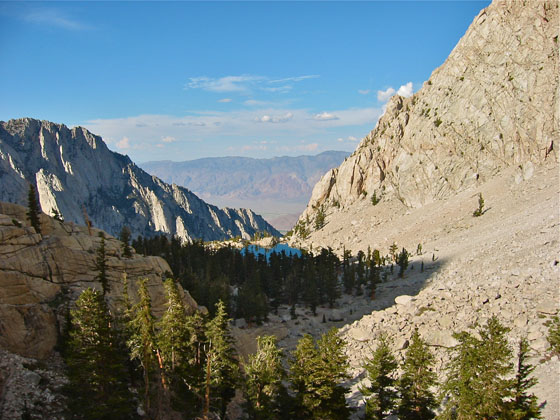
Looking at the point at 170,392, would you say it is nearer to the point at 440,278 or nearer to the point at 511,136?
the point at 440,278

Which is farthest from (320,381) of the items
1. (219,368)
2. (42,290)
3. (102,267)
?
(102,267)

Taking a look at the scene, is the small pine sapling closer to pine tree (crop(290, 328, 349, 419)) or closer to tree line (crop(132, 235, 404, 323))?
tree line (crop(132, 235, 404, 323))

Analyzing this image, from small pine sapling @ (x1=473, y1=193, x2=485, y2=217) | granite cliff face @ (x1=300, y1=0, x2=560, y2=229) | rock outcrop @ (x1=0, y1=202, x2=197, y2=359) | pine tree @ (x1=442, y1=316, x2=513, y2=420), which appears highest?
granite cliff face @ (x1=300, y1=0, x2=560, y2=229)

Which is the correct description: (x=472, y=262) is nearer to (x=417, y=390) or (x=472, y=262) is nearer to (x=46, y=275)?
(x=417, y=390)

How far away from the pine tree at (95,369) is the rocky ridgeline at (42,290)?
228cm

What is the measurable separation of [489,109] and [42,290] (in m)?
182

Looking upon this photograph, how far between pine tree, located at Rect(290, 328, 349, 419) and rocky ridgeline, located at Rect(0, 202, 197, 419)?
62.9 ft

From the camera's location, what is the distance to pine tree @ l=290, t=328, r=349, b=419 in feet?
105

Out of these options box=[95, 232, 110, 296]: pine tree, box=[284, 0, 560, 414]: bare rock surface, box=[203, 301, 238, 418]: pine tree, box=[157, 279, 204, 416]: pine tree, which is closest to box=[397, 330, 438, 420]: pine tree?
box=[284, 0, 560, 414]: bare rock surface

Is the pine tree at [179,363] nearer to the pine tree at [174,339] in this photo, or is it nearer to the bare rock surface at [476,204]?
the pine tree at [174,339]

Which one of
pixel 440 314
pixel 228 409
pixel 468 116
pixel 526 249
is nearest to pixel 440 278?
pixel 526 249

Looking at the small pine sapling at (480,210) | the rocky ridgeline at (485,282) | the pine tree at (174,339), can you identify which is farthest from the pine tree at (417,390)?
the small pine sapling at (480,210)

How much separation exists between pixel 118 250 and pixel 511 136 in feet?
533

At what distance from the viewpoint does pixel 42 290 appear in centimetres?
4244
